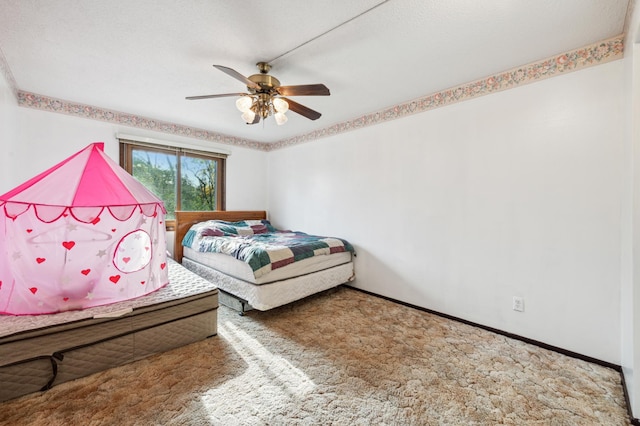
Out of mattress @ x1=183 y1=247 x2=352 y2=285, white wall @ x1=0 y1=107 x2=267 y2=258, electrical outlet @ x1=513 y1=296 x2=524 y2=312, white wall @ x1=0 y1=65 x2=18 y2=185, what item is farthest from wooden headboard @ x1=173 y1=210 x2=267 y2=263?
electrical outlet @ x1=513 y1=296 x2=524 y2=312

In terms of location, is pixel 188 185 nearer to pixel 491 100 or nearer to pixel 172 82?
pixel 172 82

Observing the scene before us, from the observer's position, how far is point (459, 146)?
2611 millimetres

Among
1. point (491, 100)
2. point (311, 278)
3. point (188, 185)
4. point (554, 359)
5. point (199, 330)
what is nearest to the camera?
point (554, 359)

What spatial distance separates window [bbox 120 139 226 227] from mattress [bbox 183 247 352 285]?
0.96m

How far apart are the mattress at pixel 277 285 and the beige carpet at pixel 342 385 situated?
12.6 inches

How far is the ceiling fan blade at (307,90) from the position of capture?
6.24 feet

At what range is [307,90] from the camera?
196 cm

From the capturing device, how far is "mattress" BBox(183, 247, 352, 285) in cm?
265

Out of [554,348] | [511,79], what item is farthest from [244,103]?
[554,348]

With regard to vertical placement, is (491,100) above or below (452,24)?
below

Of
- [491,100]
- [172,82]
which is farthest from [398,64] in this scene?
[172,82]

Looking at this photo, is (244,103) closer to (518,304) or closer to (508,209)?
(508,209)

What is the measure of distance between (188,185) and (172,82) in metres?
1.92

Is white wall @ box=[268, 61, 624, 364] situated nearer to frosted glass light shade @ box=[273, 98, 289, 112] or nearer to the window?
frosted glass light shade @ box=[273, 98, 289, 112]
